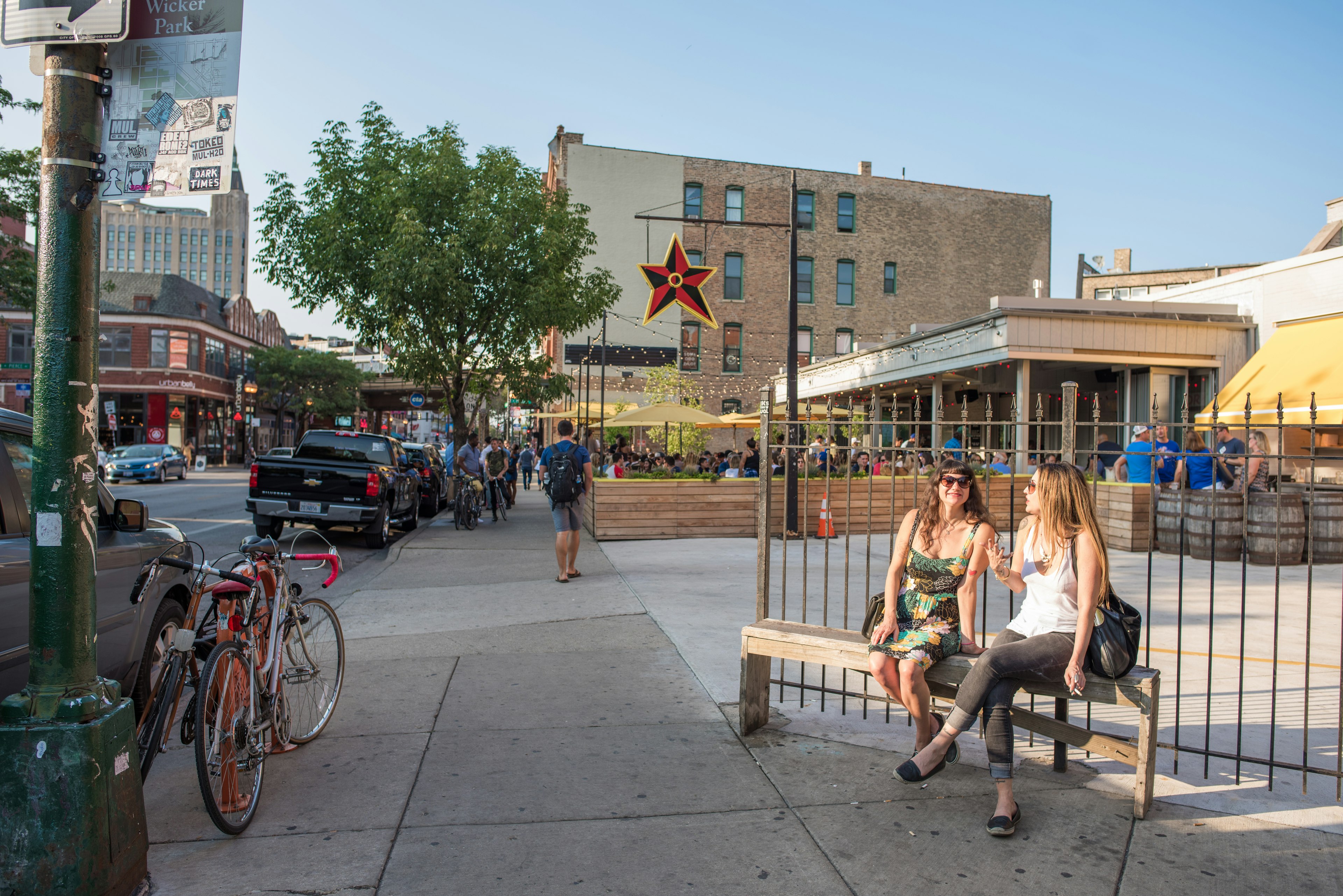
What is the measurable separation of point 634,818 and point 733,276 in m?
38.9

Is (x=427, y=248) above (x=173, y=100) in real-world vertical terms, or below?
above

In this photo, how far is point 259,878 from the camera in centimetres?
328

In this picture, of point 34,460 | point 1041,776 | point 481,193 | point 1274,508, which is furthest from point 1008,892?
point 481,193

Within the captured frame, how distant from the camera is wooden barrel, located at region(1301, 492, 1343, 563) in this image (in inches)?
434

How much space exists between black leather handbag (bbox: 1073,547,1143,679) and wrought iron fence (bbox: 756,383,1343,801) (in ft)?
0.58

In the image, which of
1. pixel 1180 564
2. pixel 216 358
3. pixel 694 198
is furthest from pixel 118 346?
pixel 1180 564

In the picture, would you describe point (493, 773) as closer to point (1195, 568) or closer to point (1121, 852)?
point (1121, 852)

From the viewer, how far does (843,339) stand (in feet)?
142

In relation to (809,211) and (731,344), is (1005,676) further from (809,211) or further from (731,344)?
(809,211)

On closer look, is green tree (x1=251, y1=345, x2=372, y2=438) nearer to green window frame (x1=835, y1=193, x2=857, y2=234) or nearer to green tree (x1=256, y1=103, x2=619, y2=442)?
green window frame (x1=835, y1=193, x2=857, y2=234)

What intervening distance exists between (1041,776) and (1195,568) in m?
8.16

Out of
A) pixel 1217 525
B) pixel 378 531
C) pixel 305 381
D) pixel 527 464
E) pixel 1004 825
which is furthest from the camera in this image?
pixel 305 381

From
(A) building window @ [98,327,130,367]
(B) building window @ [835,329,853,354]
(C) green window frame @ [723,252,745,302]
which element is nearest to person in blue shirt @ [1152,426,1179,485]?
(C) green window frame @ [723,252,745,302]

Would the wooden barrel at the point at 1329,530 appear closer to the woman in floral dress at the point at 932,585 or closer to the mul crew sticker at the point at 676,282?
the mul crew sticker at the point at 676,282
